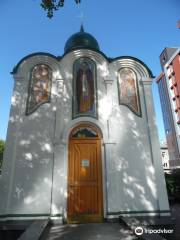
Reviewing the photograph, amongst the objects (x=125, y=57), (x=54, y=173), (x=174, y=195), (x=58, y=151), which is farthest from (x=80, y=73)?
(x=174, y=195)

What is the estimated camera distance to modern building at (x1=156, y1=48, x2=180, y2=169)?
38.2 m

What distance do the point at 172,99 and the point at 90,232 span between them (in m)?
40.4

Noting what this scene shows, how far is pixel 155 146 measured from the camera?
23.4 ft

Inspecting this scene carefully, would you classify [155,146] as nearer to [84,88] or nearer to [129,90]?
[129,90]

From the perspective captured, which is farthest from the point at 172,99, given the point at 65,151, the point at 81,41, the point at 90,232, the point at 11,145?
the point at 90,232

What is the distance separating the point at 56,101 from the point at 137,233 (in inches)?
212

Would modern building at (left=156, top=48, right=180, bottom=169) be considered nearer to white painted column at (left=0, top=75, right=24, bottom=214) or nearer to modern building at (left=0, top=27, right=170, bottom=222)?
modern building at (left=0, top=27, right=170, bottom=222)

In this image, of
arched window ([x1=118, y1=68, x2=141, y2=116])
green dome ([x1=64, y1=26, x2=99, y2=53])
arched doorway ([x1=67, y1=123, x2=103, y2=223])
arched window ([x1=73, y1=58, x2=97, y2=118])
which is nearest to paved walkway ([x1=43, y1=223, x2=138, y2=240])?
arched doorway ([x1=67, y1=123, x2=103, y2=223])

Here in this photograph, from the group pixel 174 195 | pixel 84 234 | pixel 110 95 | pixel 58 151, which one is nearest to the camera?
pixel 84 234

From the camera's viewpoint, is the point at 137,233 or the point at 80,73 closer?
the point at 137,233

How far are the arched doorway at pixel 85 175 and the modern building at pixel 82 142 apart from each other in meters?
0.03

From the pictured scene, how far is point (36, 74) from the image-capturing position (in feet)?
26.5

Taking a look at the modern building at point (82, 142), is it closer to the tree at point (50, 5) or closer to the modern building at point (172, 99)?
A: the tree at point (50, 5)

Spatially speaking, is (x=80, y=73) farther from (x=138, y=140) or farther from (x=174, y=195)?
(x=174, y=195)
